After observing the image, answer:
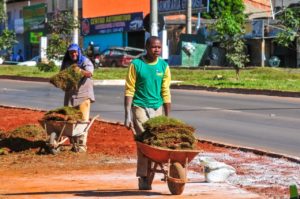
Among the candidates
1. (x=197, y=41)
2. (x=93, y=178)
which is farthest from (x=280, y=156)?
(x=197, y=41)

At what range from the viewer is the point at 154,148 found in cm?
800

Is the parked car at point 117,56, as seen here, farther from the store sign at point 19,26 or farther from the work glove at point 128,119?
the work glove at point 128,119

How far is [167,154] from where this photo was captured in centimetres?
801

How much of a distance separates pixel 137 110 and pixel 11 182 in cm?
213

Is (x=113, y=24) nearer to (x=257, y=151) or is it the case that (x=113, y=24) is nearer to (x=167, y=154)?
(x=257, y=151)

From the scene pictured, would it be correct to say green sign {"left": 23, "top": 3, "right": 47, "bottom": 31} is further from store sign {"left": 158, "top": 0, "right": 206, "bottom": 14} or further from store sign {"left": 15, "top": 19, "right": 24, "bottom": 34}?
store sign {"left": 158, "top": 0, "right": 206, "bottom": 14}

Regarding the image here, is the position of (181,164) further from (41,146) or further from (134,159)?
(41,146)

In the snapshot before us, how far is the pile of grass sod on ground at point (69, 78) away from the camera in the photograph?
11438 millimetres

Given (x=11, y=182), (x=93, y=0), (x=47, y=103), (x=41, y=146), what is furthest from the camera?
(x=93, y=0)

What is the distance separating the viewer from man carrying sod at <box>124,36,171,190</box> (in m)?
8.59

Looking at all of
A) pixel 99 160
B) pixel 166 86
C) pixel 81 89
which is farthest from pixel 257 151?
pixel 166 86

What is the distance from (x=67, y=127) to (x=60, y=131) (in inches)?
6.3

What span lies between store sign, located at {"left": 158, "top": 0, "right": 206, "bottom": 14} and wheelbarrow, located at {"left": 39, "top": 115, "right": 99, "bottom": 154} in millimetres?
44288

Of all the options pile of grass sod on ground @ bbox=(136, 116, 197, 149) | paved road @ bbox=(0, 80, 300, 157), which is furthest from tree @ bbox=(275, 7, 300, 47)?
pile of grass sod on ground @ bbox=(136, 116, 197, 149)
